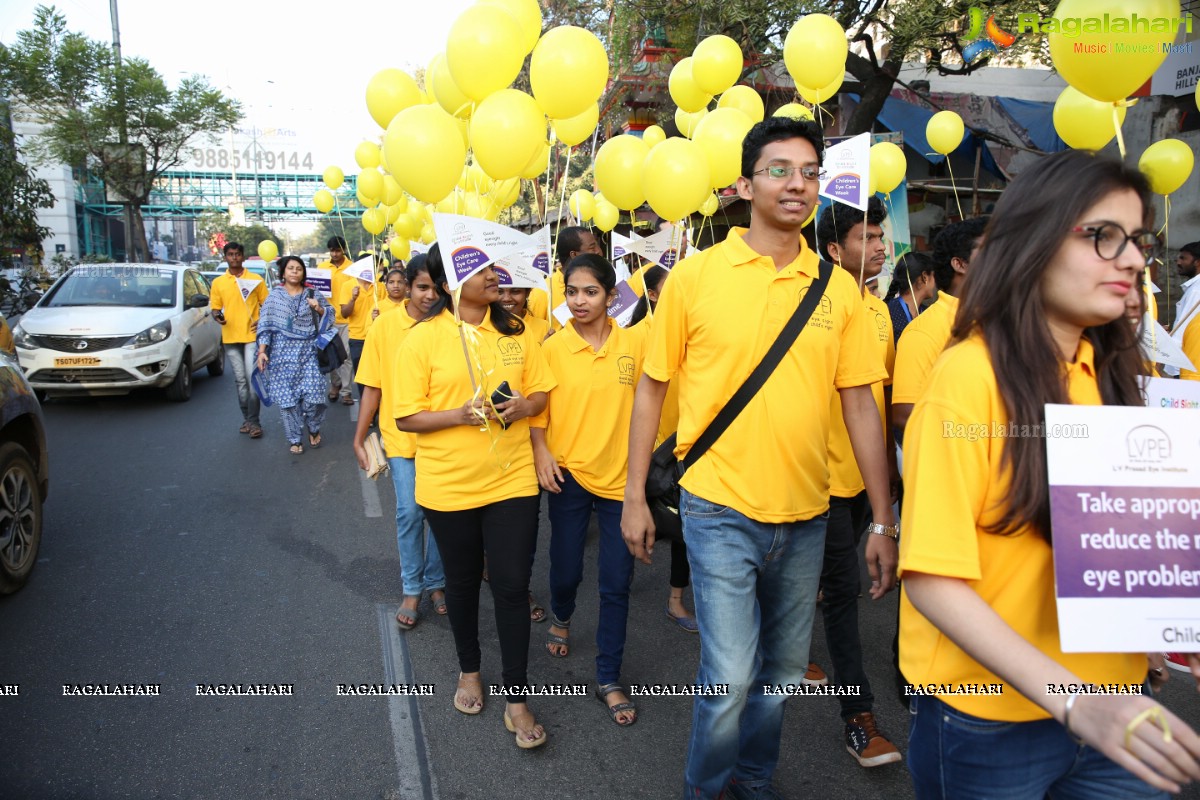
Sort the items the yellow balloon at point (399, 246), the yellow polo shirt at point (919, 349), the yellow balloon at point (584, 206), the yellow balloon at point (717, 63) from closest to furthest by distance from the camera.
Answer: the yellow polo shirt at point (919, 349), the yellow balloon at point (717, 63), the yellow balloon at point (584, 206), the yellow balloon at point (399, 246)

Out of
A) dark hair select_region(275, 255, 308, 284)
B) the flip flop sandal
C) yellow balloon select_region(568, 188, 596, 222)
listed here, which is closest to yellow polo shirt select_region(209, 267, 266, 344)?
dark hair select_region(275, 255, 308, 284)

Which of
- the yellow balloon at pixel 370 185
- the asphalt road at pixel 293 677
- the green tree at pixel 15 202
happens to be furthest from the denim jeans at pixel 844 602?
the green tree at pixel 15 202

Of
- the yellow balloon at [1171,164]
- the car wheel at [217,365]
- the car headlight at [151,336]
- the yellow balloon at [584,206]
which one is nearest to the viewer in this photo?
the yellow balloon at [1171,164]

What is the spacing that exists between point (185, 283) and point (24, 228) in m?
5.62

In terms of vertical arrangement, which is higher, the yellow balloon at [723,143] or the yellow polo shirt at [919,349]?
the yellow balloon at [723,143]

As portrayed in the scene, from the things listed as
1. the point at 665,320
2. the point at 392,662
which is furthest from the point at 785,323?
the point at 392,662

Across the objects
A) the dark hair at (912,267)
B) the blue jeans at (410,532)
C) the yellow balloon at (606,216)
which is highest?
the yellow balloon at (606,216)

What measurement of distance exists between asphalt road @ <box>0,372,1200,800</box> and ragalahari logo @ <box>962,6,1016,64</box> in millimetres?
6009

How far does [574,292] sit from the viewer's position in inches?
135

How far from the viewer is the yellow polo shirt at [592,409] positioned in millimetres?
3381

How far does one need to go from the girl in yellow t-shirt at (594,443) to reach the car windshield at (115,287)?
27.7ft

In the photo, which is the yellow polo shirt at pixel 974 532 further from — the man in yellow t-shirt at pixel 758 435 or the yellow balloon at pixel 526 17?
the yellow balloon at pixel 526 17

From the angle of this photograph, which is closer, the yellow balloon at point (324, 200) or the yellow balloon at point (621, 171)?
the yellow balloon at point (621, 171)

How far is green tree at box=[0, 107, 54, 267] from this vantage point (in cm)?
1284
